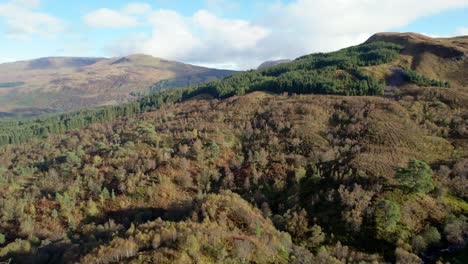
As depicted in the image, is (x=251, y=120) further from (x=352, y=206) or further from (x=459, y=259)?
(x=459, y=259)

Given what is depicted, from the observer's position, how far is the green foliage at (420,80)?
15500cm

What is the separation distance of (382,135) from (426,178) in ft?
118

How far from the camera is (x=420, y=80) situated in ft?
524

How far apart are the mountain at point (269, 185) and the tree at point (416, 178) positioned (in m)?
0.31

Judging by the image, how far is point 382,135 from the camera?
340 feet

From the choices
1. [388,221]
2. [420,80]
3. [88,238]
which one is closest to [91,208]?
[88,238]

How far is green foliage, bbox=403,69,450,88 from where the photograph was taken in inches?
6102

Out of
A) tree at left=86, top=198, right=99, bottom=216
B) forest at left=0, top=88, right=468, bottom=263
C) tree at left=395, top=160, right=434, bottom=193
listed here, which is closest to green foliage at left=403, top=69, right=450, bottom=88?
forest at left=0, top=88, right=468, bottom=263

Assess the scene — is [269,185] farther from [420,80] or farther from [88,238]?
[420,80]

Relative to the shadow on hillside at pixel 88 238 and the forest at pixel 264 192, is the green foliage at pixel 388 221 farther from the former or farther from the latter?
the shadow on hillside at pixel 88 238

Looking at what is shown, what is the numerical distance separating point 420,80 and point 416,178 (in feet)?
371

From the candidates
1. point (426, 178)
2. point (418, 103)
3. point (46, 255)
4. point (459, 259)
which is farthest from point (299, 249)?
point (418, 103)

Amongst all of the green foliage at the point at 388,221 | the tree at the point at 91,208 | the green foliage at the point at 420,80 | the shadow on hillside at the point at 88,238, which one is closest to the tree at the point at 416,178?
the green foliage at the point at 388,221

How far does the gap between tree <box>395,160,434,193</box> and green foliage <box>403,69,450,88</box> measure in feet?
352
